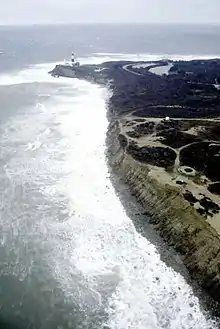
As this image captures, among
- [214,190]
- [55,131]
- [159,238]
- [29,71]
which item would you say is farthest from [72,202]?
[29,71]

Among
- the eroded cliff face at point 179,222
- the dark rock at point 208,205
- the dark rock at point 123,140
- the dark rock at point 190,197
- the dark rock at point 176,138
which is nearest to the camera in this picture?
the eroded cliff face at point 179,222

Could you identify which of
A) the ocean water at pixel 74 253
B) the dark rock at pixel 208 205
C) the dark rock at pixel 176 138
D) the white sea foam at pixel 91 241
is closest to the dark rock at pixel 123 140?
the ocean water at pixel 74 253

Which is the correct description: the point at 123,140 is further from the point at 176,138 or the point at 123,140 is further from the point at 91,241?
the point at 91,241

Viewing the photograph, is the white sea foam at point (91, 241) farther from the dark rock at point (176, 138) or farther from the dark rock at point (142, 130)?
the dark rock at point (176, 138)

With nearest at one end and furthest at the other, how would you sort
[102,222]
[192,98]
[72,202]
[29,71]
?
[102,222], [72,202], [192,98], [29,71]

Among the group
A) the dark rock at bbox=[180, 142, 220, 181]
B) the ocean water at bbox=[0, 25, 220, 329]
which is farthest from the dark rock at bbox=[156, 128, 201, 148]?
the ocean water at bbox=[0, 25, 220, 329]

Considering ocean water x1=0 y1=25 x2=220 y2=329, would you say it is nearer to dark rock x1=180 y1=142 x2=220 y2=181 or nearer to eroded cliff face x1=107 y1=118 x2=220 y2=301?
eroded cliff face x1=107 y1=118 x2=220 y2=301

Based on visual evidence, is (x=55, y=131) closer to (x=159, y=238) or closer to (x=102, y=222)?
(x=102, y=222)
